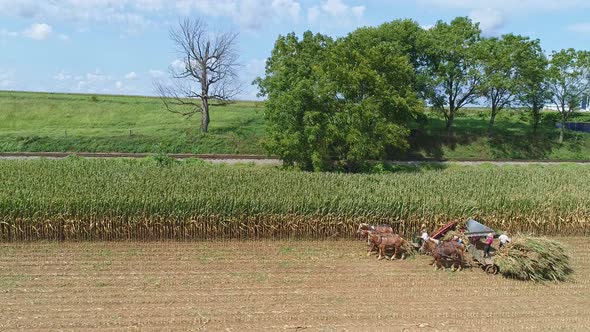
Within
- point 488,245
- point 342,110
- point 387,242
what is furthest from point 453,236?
point 342,110

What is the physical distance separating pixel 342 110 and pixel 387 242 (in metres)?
15.5

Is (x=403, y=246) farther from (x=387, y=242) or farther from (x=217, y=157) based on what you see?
(x=217, y=157)

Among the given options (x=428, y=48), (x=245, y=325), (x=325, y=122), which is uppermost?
(x=428, y=48)

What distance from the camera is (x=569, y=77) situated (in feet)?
154

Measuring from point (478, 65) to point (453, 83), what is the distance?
8.84ft

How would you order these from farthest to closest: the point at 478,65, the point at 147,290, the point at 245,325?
the point at 478,65 → the point at 147,290 → the point at 245,325

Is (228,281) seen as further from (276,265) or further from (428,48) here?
(428,48)

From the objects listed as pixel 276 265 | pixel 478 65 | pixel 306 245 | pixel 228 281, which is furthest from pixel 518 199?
pixel 478 65

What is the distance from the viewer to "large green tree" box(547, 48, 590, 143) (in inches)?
1810

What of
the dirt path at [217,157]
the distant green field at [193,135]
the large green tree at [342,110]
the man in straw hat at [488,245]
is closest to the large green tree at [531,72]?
the distant green field at [193,135]

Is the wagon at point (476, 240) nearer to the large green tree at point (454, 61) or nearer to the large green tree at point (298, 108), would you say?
the large green tree at point (298, 108)

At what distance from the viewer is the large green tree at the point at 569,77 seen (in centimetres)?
4597

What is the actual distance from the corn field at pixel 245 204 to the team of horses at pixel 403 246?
4.71ft

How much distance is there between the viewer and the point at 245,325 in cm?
1247
